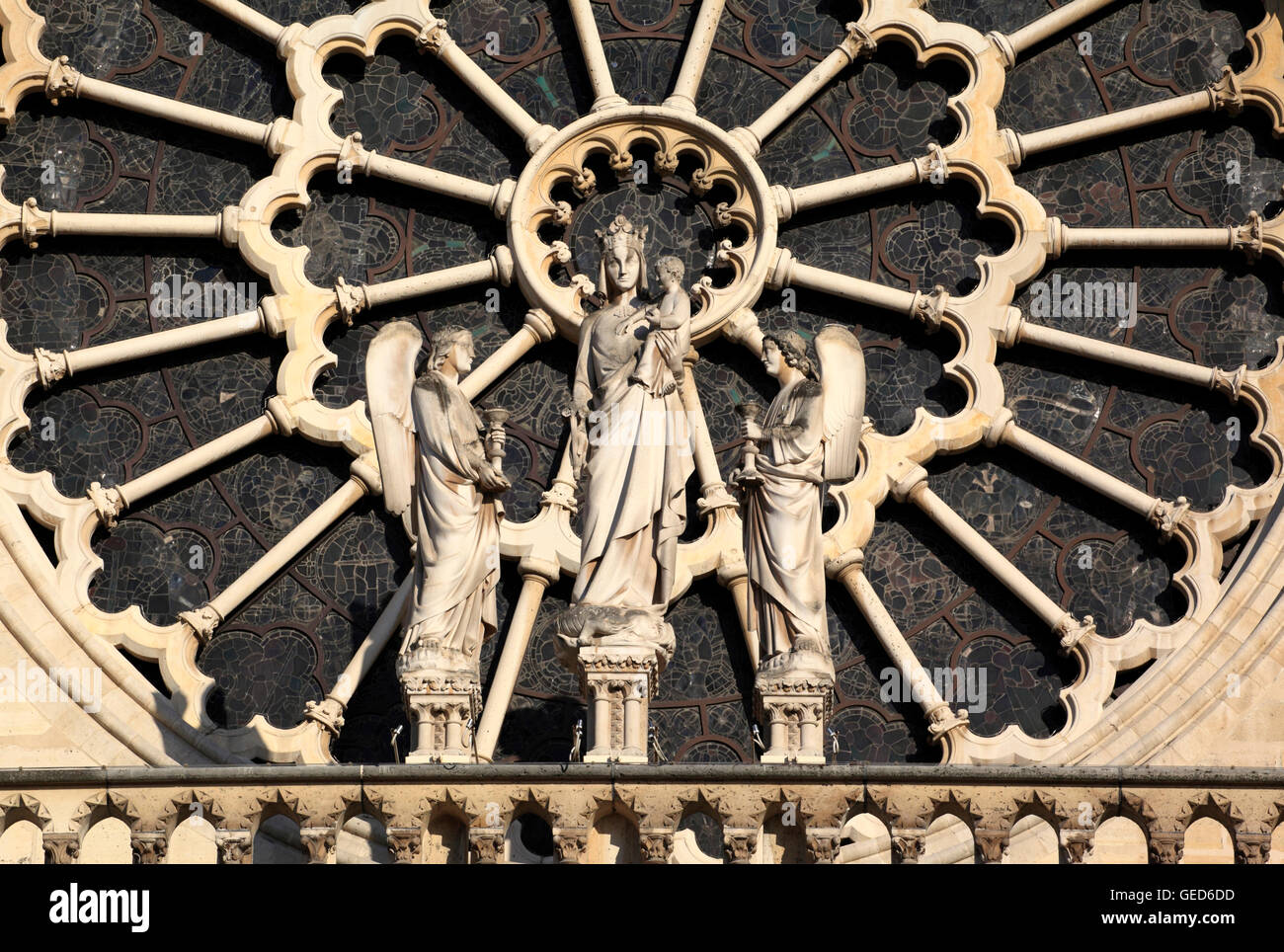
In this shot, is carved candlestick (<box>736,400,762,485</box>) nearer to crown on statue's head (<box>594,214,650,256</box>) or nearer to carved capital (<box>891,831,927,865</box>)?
crown on statue's head (<box>594,214,650,256</box>)

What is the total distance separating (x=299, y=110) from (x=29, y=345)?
2439 mm

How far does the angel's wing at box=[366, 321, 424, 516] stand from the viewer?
22188 mm

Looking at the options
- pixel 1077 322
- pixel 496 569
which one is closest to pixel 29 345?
pixel 496 569

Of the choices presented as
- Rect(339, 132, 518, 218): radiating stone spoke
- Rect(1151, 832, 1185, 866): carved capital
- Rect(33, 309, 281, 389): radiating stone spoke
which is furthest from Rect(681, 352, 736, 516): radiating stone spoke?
Rect(1151, 832, 1185, 866): carved capital

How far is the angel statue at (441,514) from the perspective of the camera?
71.2ft

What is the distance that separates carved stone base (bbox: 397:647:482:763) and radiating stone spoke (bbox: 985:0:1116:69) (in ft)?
22.2

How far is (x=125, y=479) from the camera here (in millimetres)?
25094

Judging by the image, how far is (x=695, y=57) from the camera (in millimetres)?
25844

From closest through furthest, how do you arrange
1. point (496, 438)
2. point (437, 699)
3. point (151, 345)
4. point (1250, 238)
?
point (437, 699), point (496, 438), point (151, 345), point (1250, 238)

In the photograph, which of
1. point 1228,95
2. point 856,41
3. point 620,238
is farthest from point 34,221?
point 1228,95

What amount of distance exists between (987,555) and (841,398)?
8.22 ft

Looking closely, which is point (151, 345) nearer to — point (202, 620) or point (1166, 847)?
point (202, 620)

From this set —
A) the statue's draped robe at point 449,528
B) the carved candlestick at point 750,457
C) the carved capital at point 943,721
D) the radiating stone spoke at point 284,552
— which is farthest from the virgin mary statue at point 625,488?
the radiating stone spoke at point 284,552

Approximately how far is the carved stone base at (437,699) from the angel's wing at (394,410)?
3.31 feet
